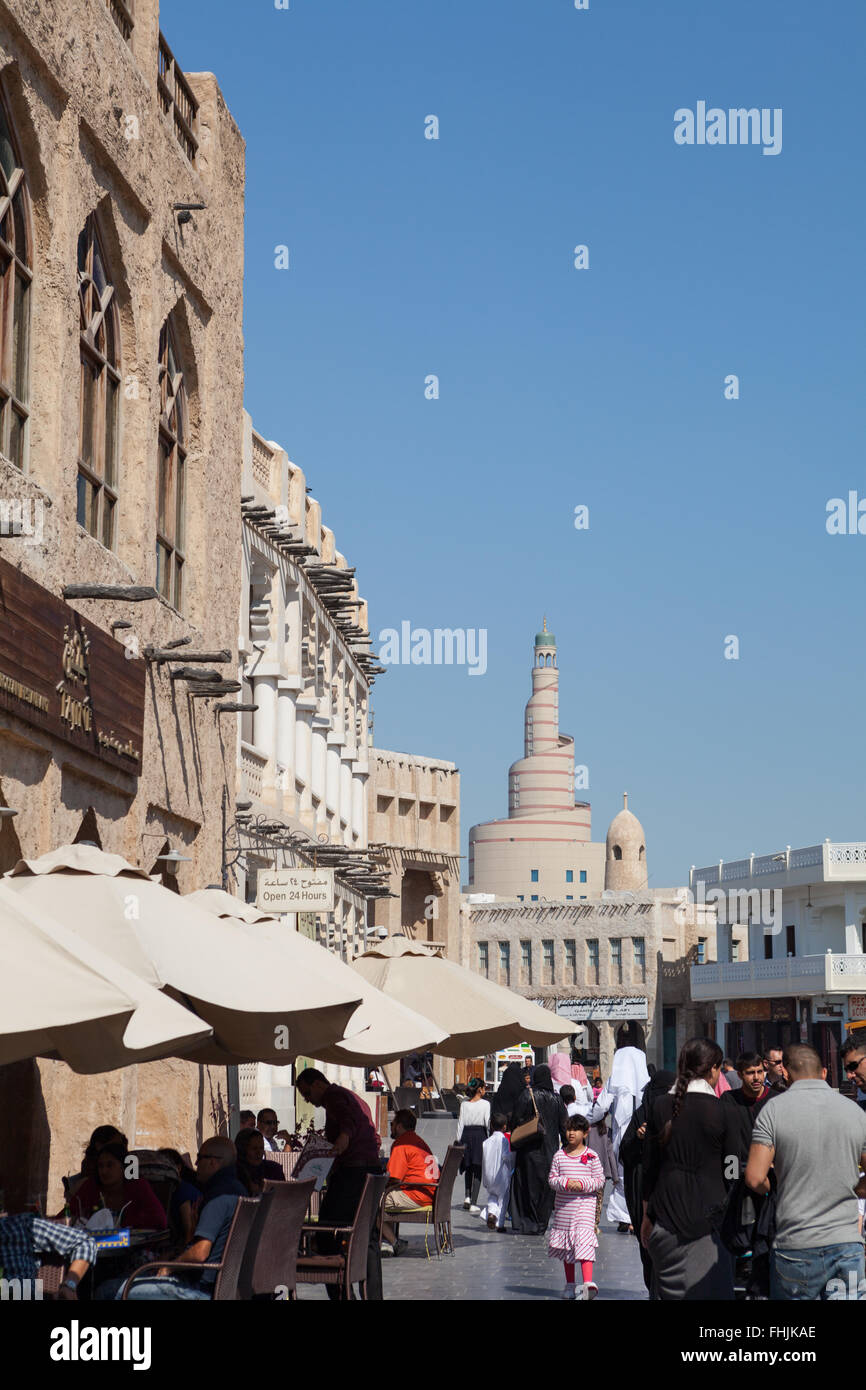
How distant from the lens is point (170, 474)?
16906 millimetres

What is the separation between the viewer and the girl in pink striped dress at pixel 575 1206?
40.9 feet

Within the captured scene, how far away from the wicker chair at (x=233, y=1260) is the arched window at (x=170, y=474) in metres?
8.61

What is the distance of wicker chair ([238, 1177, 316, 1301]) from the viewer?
871 cm

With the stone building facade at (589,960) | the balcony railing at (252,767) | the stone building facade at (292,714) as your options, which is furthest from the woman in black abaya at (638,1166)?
the stone building facade at (589,960)

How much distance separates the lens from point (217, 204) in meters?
18.7

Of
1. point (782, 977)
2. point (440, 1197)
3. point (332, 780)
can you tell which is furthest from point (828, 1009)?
point (440, 1197)

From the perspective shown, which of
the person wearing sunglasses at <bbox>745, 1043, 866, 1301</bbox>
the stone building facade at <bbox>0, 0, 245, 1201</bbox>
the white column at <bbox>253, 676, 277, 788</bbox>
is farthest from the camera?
the white column at <bbox>253, 676, 277, 788</bbox>

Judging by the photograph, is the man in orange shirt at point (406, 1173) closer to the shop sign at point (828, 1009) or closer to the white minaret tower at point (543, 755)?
the shop sign at point (828, 1009)

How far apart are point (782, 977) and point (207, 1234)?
56895mm

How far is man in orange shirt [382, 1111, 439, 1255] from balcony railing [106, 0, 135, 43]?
9.83 metres

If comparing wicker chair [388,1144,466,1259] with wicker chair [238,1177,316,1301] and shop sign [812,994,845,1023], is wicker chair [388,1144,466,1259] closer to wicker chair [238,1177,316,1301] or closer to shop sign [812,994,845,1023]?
wicker chair [238,1177,316,1301]

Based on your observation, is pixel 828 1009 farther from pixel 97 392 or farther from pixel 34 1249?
pixel 34 1249

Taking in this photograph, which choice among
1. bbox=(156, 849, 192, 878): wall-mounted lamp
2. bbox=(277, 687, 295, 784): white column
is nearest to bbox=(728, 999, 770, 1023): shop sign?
bbox=(277, 687, 295, 784): white column

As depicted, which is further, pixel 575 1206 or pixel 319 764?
pixel 319 764
